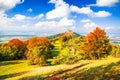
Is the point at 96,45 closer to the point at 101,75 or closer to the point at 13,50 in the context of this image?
the point at 101,75

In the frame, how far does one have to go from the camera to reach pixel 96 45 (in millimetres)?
64875

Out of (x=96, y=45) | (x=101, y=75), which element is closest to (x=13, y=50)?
(x=96, y=45)

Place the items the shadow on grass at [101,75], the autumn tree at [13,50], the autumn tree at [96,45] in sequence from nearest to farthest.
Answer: the shadow on grass at [101,75]
the autumn tree at [96,45]
the autumn tree at [13,50]

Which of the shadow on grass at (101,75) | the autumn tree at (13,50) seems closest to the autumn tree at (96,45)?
the autumn tree at (13,50)

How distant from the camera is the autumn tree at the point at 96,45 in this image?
64938mm

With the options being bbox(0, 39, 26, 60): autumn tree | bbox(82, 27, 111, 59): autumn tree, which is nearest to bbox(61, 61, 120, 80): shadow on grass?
bbox(82, 27, 111, 59): autumn tree

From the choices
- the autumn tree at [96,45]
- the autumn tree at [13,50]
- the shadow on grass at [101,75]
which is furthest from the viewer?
the autumn tree at [13,50]

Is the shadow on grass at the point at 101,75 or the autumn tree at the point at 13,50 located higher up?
the autumn tree at the point at 13,50

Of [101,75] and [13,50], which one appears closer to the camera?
[101,75]

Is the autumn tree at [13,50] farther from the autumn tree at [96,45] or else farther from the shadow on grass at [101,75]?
the shadow on grass at [101,75]

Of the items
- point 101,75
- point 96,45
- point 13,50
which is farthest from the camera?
point 13,50

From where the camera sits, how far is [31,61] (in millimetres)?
72188

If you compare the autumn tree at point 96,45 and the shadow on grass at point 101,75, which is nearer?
the shadow on grass at point 101,75

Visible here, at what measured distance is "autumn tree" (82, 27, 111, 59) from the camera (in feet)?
213
